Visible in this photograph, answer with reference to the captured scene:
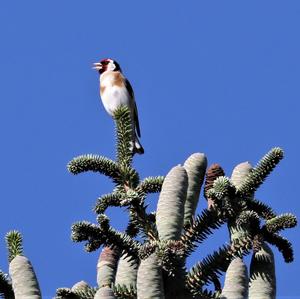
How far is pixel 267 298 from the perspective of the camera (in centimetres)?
303

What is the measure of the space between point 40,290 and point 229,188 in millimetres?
845

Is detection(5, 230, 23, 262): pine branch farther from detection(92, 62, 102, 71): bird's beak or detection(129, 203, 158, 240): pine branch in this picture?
detection(92, 62, 102, 71): bird's beak

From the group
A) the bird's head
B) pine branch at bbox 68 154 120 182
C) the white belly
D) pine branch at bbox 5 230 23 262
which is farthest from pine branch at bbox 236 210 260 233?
the bird's head

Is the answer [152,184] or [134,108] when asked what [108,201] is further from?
[134,108]

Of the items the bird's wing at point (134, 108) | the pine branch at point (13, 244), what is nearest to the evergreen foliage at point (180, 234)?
the pine branch at point (13, 244)

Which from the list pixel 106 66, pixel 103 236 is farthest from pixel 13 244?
pixel 106 66

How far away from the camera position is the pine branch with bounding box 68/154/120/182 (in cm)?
364

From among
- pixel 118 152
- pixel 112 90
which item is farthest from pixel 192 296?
pixel 112 90

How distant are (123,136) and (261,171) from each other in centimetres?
84

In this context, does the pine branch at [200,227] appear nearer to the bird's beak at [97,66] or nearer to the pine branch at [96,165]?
the pine branch at [96,165]

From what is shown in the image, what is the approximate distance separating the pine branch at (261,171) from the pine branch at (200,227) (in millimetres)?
155

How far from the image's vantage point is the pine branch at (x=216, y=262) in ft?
10.3

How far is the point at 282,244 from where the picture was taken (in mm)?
3295

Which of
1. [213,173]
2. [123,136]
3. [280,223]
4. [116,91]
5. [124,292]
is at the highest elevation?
[116,91]
